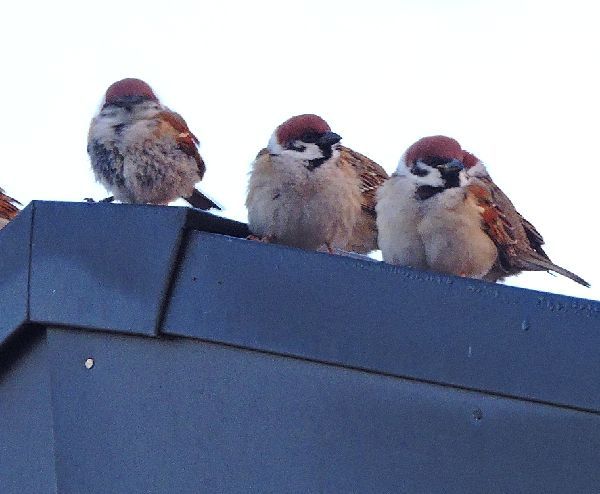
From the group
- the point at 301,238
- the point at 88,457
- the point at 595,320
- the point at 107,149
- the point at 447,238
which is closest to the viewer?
the point at 595,320

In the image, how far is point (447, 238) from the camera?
3779 millimetres

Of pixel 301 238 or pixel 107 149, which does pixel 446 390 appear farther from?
pixel 107 149

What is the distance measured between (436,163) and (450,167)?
5 centimetres

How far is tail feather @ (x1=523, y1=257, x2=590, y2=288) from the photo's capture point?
4.02 m

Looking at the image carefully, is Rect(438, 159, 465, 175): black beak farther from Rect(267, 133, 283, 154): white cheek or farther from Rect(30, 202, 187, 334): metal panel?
Rect(30, 202, 187, 334): metal panel

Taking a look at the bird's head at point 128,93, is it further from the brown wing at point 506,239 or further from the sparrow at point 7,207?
the sparrow at point 7,207

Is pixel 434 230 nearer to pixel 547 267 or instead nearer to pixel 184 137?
pixel 547 267

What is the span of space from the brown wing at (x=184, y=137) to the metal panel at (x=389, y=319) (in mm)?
1934

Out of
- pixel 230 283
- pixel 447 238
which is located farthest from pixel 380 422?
pixel 447 238

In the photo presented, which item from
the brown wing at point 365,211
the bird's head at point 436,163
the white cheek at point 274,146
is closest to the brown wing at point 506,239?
the bird's head at point 436,163

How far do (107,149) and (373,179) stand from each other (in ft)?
4.57

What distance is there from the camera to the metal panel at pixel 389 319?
242 cm

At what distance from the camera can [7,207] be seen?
21.4 ft

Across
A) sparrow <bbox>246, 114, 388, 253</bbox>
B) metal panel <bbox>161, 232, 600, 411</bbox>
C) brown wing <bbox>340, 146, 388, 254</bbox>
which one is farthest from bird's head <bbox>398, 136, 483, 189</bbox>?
metal panel <bbox>161, 232, 600, 411</bbox>
